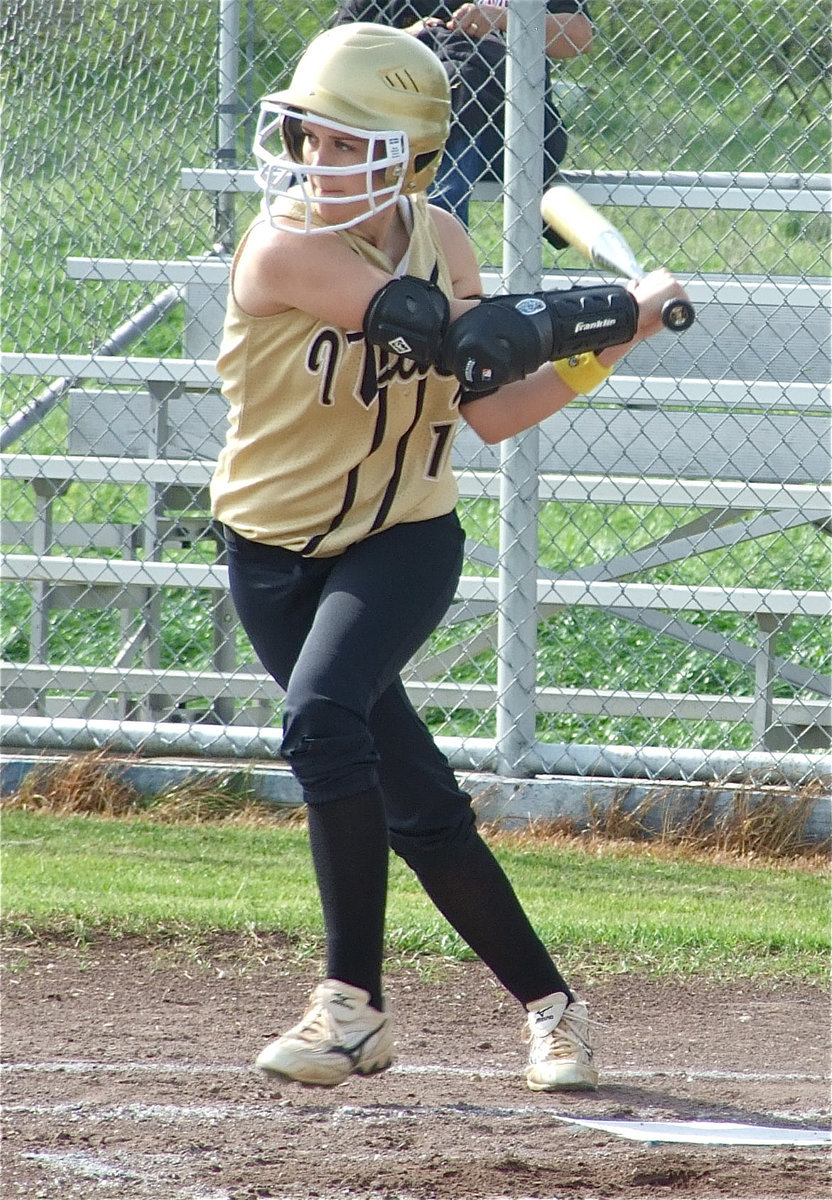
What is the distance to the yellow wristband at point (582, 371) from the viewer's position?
292 cm

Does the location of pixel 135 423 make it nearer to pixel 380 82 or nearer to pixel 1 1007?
pixel 1 1007

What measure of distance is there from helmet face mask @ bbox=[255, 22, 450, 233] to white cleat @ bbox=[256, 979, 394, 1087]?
135 centimetres

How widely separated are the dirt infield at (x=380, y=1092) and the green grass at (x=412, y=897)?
0.14 m

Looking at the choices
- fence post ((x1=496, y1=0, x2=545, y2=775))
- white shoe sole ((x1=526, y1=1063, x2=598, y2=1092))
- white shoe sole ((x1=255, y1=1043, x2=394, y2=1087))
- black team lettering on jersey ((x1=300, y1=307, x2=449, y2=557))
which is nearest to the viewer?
white shoe sole ((x1=255, y1=1043, x2=394, y2=1087))

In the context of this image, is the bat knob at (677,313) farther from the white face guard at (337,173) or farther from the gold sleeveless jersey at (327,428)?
the white face guard at (337,173)

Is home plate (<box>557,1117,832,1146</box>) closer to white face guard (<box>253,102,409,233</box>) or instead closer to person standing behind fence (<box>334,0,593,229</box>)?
white face guard (<box>253,102,409,233</box>)

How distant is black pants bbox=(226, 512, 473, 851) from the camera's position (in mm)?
2576

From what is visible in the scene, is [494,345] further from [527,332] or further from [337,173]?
[337,173]

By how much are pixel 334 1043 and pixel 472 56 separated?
14.0ft

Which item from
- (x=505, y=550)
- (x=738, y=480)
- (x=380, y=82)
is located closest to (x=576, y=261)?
(x=738, y=480)

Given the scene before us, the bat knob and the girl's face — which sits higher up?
the girl's face

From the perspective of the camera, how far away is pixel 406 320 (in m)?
2.58

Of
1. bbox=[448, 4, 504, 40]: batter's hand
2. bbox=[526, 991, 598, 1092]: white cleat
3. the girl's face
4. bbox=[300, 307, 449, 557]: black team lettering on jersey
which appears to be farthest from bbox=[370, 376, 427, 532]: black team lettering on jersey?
bbox=[448, 4, 504, 40]: batter's hand

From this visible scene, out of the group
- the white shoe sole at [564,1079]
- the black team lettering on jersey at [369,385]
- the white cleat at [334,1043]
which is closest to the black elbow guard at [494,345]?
the black team lettering on jersey at [369,385]
